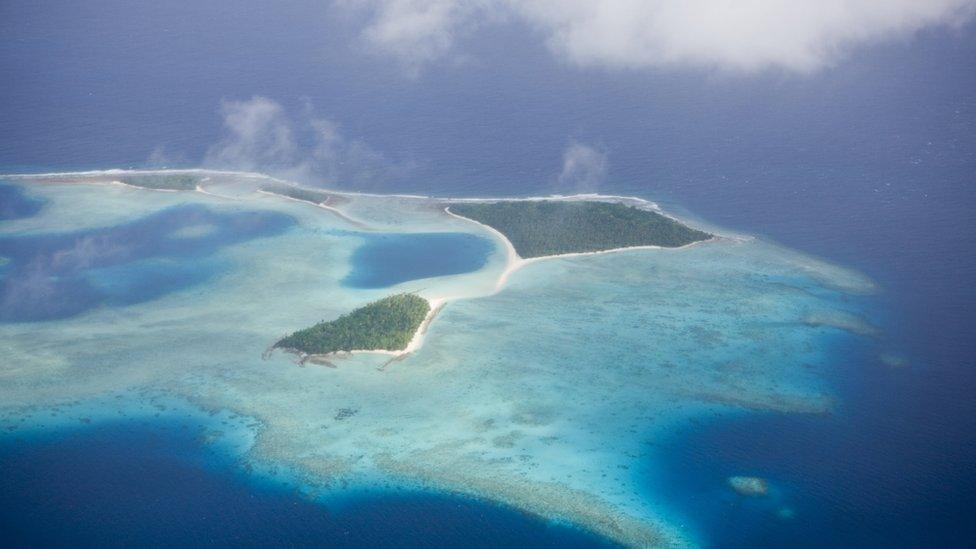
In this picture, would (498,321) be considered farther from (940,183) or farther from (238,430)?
(940,183)

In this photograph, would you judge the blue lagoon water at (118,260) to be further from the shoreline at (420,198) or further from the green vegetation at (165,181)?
the shoreline at (420,198)

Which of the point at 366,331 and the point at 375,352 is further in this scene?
the point at 366,331

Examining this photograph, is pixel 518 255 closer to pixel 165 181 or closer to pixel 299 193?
pixel 299 193

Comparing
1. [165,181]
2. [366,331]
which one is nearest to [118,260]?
[165,181]

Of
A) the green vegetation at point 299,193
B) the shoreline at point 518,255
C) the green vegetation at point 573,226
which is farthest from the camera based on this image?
the green vegetation at point 299,193

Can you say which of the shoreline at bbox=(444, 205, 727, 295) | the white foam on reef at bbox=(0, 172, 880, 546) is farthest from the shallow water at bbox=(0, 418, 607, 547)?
the shoreline at bbox=(444, 205, 727, 295)

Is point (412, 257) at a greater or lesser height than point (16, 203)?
greater

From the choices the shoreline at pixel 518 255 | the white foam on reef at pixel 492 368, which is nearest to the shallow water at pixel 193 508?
the white foam on reef at pixel 492 368

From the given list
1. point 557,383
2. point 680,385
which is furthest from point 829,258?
point 557,383
